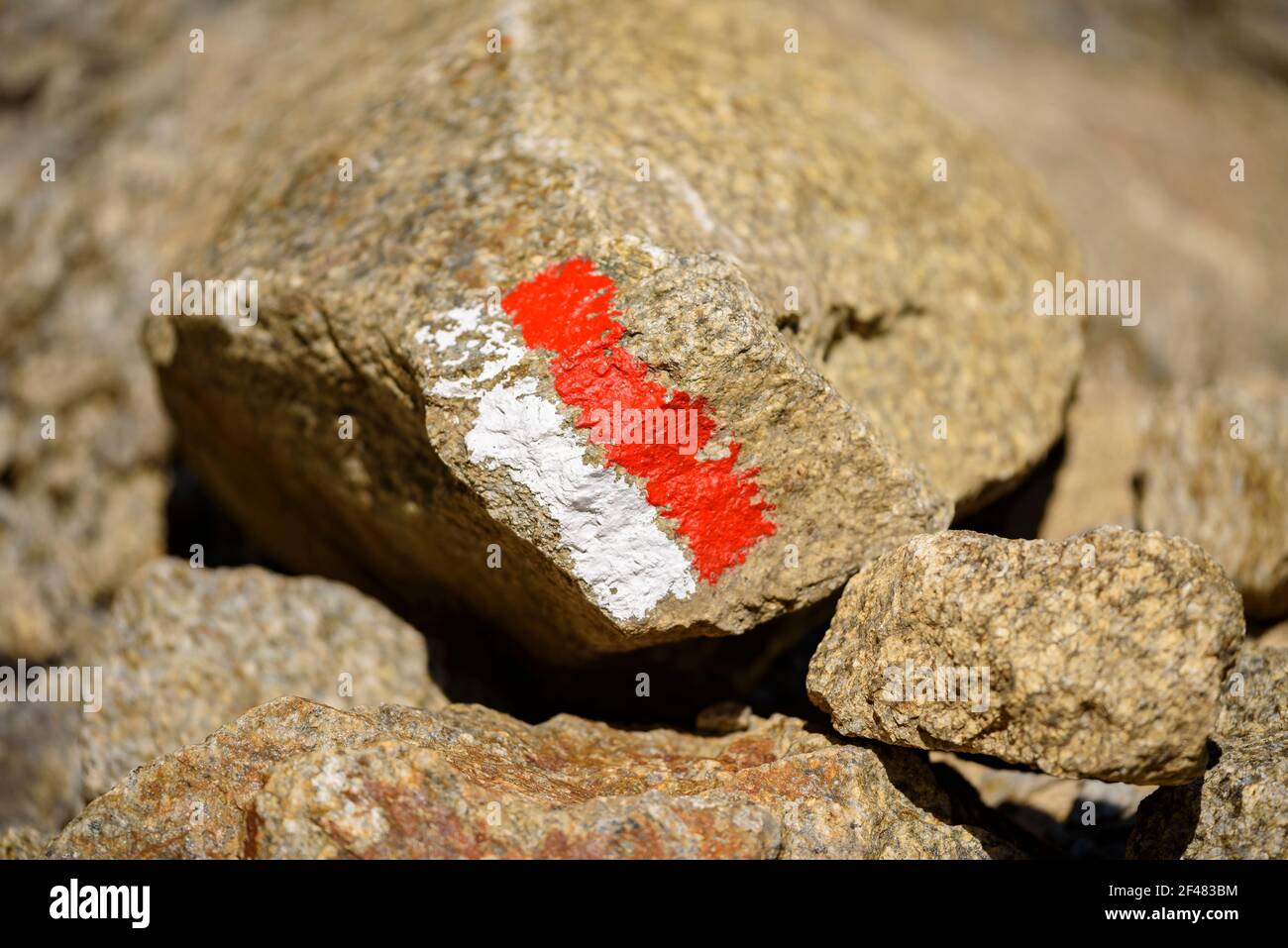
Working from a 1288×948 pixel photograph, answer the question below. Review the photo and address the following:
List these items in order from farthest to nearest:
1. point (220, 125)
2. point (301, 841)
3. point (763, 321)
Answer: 1. point (220, 125)
2. point (763, 321)
3. point (301, 841)

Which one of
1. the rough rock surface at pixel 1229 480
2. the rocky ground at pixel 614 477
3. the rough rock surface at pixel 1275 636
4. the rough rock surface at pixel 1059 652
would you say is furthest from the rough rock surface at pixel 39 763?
the rough rock surface at pixel 1275 636

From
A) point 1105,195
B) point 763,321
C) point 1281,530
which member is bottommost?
point 1281,530

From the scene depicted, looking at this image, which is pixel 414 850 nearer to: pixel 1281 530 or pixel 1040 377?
pixel 1040 377

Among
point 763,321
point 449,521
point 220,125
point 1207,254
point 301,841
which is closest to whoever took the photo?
point 301,841

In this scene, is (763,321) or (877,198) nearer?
(763,321)

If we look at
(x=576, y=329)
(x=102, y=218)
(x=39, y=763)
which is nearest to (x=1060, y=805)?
(x=576, y=329)

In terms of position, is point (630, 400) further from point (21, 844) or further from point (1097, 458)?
point (1097, 458)

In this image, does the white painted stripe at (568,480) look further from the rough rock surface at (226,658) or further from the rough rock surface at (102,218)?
the rough rock surface at (102,218)

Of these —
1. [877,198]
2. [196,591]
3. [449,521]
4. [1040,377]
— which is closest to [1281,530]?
[1040,377]
